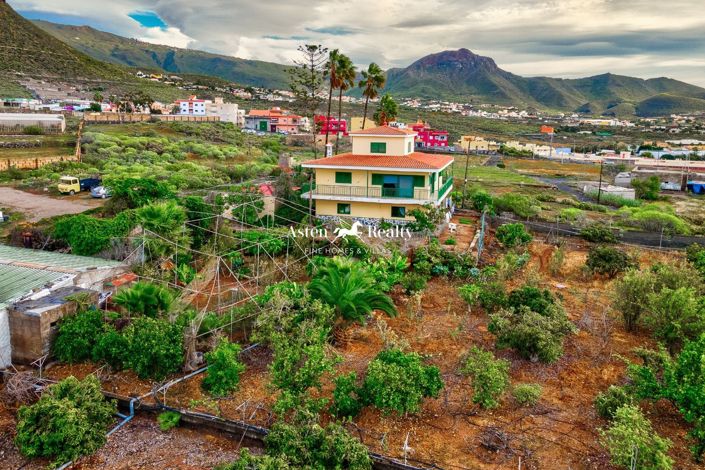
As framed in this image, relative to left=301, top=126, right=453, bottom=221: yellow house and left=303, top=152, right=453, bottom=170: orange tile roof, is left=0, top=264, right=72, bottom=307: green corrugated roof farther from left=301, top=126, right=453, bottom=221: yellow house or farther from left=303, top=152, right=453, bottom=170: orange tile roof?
left=303, top=152, right=453, bottom=170: orange tile roof

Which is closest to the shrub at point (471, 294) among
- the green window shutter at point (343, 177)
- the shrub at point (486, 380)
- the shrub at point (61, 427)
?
the shrub at point (486, 380)

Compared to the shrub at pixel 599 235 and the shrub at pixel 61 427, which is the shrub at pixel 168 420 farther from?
the shrub at pixel 599 235

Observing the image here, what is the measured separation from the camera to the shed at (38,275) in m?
13.9

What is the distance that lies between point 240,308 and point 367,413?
5.78 m

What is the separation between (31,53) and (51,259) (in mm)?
112390

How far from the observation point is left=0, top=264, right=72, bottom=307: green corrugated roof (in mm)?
14750

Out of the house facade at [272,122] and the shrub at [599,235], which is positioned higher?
the house facade at [272,122]

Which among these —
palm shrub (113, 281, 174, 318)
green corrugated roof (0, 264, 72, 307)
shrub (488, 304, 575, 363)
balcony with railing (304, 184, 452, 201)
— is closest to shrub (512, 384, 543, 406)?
shrub (488, 304, 575, 363)

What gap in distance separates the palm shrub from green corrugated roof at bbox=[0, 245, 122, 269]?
11.1ft

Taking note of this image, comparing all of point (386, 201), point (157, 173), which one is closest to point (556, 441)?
point (386, 201)

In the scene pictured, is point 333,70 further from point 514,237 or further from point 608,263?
point 608,263

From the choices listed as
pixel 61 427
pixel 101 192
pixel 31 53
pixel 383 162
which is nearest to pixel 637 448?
pixel 61 427

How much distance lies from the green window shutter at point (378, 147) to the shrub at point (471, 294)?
14.5 meters

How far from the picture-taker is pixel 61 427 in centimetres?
1005
